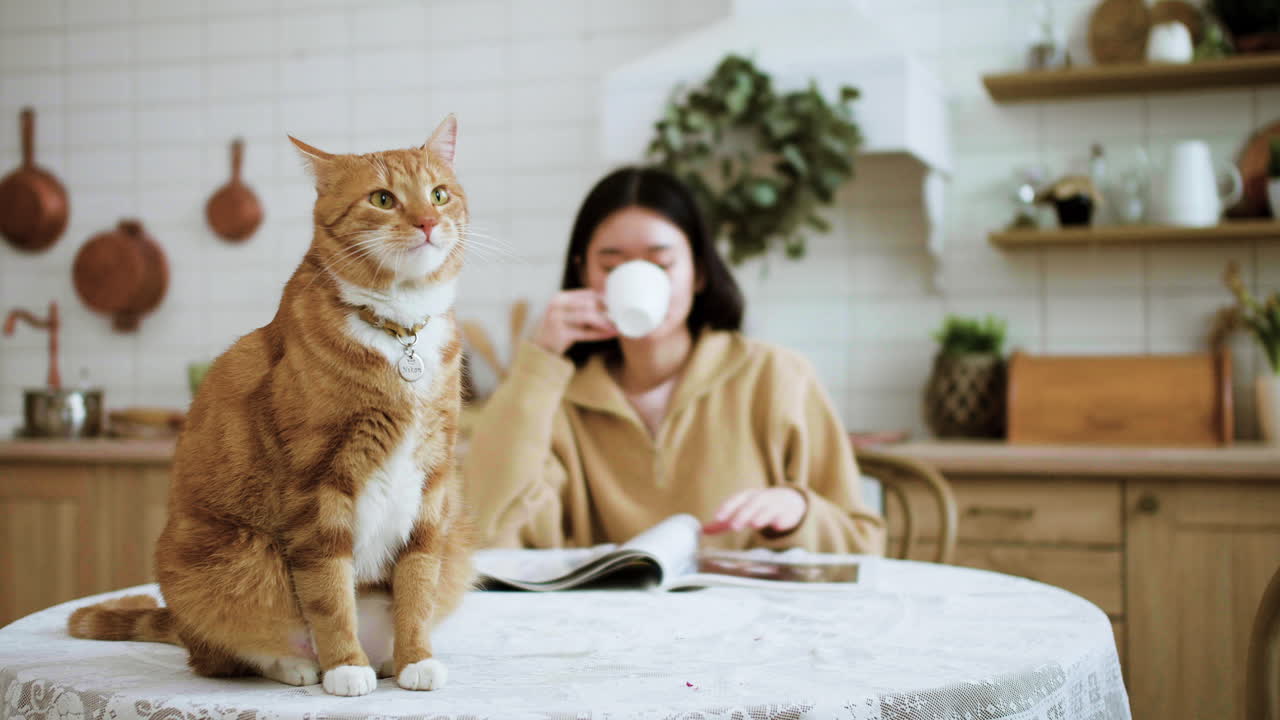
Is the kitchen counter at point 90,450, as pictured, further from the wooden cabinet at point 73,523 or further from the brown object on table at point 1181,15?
the brown object on table at point 1181,15

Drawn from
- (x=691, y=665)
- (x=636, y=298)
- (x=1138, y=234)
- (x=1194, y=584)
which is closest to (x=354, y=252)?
(x=691, y=665)

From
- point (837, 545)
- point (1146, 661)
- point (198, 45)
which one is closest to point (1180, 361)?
point (1146, 661)

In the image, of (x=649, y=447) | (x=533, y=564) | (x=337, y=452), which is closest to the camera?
(x=337, y=452)

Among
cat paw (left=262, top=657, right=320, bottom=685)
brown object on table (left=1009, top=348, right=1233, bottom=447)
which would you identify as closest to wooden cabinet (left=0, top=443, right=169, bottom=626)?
brown object on table (left=1009, top=348, right=1233, bottom=447)

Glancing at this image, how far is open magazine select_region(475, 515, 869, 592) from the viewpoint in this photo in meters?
1.08

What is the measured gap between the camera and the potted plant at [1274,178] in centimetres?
240

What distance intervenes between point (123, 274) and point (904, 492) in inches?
98.4

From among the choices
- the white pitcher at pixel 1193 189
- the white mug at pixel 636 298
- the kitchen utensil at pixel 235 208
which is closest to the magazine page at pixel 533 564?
the white mug at pixel 636 298

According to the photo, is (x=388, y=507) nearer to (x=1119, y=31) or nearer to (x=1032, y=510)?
(x=1032, y=510)

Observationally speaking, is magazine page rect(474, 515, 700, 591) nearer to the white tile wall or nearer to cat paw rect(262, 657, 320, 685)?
cat paw rect(262, 657, 320, 685)

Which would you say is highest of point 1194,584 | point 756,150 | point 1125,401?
point 756,150

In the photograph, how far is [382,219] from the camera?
0.63 m

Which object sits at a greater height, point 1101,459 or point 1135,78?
point 1135,78

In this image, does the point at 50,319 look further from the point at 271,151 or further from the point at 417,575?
the point at 417,575
